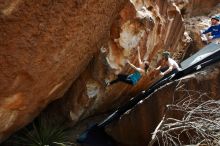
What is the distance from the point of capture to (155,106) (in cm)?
883

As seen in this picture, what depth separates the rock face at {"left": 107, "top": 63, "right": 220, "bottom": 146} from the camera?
838 centimetres

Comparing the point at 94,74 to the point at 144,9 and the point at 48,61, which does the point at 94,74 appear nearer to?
the point at 144,9

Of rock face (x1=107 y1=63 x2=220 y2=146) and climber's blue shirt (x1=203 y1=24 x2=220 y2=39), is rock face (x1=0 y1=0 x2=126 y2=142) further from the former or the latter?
climber's blue shirt (x1=203 y1=24 x2=220 y2=39)

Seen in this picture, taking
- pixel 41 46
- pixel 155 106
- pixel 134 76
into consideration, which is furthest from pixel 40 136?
pixel 41 46

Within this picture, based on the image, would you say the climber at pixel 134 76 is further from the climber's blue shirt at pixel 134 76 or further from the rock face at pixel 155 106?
the rock face at pixel 155 106

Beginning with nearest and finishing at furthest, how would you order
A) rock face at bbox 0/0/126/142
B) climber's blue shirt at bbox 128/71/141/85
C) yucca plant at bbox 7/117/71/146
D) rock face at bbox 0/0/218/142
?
rock face at bbox 0/0/126/142 < rock face at bbox 0/0/218/142 < climber's blue shirt at bbox 128/71/141/85 < yucca plant at bbox 7/117/71/146

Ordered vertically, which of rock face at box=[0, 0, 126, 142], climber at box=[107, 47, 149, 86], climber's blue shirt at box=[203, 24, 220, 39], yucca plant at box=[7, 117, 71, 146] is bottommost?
yucca plant at box=[7, 117, 71, 146]

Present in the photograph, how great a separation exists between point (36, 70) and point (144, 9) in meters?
3.78

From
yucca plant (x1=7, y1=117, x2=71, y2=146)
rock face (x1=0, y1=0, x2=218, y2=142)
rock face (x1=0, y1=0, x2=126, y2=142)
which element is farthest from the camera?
yucca plant (x1=7, y1=117, x2=71, y2=146)

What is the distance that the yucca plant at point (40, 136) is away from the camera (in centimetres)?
939

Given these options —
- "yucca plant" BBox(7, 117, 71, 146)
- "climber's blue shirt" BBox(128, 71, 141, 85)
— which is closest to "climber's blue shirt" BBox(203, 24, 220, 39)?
"climber's blue shirt" BBox(128, 71, 141, 85)

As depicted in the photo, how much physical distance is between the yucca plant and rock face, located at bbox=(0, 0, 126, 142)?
87 cm

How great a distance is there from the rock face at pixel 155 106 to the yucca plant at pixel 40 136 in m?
1.18

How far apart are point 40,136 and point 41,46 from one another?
3472 millimetres
